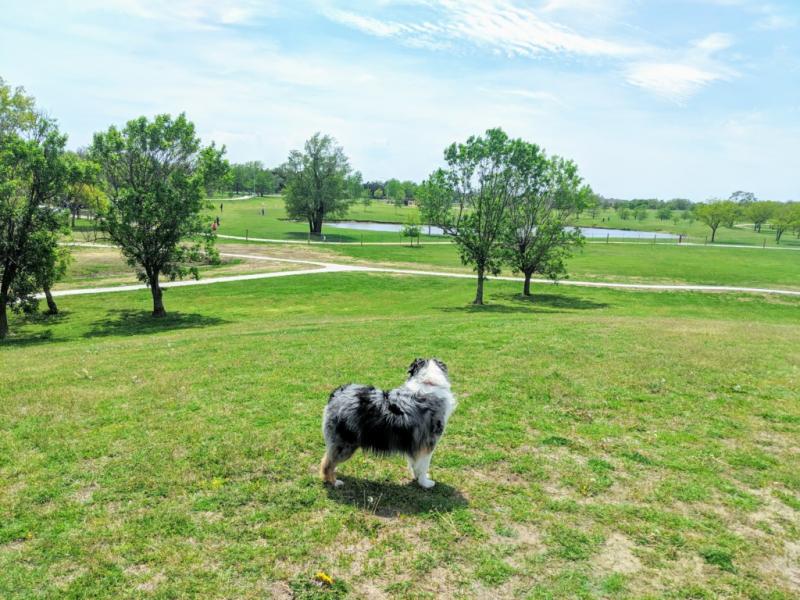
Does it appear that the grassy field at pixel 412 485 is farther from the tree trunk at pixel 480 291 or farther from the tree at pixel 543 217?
the tree at pixel 543 217

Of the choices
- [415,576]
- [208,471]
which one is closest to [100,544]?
[208,471]

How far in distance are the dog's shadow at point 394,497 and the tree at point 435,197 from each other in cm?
2633

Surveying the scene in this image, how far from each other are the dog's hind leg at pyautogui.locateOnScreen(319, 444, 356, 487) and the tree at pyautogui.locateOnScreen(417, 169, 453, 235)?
2643 centimetres

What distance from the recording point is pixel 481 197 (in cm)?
3256

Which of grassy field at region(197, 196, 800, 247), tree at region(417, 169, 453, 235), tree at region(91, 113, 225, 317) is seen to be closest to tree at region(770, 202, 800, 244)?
grassy field at region(197, 196, 800, 247)

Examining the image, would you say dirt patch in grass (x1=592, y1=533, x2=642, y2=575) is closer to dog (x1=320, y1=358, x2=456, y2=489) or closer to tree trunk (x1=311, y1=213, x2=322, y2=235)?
dog (x1=320, y1=358, x2=456, y2=489)

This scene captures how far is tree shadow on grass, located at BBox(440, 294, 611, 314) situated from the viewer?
31.2m

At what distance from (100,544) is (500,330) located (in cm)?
1422

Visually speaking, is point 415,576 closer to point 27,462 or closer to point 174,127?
point 27,462

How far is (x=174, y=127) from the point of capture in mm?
29062

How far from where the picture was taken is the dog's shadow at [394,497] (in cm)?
680

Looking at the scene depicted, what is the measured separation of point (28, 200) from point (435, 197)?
2295cm

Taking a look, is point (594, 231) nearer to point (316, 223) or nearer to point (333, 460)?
point (316, 223)

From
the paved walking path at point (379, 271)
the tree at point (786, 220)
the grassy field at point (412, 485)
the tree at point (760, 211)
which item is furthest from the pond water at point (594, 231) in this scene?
the grassy field at point (412, 485)
